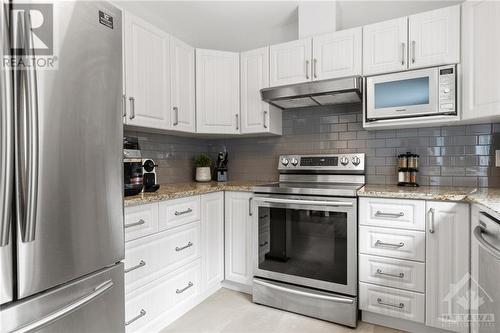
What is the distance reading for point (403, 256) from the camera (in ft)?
6.04

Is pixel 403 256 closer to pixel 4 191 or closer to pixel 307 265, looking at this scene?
pixel 307 265

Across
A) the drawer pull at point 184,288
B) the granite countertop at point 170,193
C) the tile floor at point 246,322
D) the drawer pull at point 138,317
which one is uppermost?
the granite countertop at point 170,193

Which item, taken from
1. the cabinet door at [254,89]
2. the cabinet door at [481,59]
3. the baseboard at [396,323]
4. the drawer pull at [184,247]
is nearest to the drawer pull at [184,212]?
the drawer pull at [184,247]

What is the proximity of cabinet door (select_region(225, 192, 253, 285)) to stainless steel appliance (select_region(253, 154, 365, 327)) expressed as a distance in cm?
10

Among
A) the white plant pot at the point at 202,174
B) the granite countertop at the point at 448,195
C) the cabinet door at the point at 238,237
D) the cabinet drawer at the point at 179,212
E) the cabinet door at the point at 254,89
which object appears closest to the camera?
the granite countertop at the point at 448,195

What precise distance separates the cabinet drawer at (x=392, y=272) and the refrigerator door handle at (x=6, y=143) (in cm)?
198

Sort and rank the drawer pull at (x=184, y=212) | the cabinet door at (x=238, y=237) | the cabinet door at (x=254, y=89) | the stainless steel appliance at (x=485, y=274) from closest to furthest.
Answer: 1. the stainless steel appliance at (x=485, y=274)
2. the drawer pull at (x=184, y=212)
3. the cabinet door at (x=238, y=237)
4. the cabinet door at (x=254, y=89)

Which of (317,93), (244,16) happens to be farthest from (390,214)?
(244,16)

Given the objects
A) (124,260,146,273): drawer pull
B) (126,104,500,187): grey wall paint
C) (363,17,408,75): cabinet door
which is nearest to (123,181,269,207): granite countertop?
(124,260,146,273): drawer pull

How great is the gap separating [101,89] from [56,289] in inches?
33.6

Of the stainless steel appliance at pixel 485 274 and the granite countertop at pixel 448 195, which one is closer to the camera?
the stainless steel appliance at pixel 485 274

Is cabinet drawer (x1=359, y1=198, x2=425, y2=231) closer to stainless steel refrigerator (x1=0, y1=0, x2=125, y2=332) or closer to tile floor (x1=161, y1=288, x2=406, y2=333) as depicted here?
tile floor (x1=161, y1=288, x2=406, y2=333)

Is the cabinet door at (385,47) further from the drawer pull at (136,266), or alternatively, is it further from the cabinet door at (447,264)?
the drawer pull at (136,266)

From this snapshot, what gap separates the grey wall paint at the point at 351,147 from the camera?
2145 millimetres
